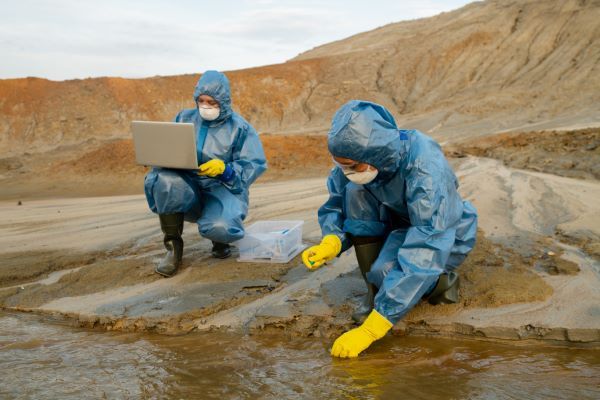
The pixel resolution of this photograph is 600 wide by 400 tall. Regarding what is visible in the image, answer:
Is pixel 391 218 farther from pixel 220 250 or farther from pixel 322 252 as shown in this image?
pixel 220 250

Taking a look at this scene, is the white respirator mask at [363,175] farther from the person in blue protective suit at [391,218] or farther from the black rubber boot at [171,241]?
the black rubber boot at [171,241]

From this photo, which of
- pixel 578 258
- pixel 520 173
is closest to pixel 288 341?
pixel 578 258

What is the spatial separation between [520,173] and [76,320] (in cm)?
548

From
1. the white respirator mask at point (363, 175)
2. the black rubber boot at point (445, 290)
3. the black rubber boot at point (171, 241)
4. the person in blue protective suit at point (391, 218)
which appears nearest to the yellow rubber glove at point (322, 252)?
the person in blue protective suit at point (391, 218)

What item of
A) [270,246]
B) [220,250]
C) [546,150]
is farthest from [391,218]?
[546,150]

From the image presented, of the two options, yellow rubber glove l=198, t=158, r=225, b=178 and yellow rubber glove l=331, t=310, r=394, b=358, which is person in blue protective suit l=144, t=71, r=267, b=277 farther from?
yellow rubber glove l=331, t=310, r=394, b=358

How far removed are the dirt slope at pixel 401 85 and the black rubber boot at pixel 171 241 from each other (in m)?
10.9

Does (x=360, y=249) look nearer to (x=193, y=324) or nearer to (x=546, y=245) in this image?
(x=193, y=324)

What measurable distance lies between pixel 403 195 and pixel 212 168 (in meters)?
1.53

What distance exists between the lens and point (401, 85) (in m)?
21.6

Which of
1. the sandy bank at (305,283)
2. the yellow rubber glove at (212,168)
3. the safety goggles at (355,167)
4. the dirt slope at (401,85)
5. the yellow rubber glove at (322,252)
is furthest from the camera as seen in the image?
the dirt slope at (401,85)

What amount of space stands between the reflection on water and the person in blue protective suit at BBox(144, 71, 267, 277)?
106cm

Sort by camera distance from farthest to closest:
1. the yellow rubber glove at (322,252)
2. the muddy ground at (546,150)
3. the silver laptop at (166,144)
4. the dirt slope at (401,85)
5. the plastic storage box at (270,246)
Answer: the dirt slope at (401,85)
the muddy ground at (546,150)
the plastic storage box at (270,246)
the silver laptop at (166,144)
the yellow rubber glove at (322,252)

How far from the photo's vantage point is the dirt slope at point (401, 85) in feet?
52.3
